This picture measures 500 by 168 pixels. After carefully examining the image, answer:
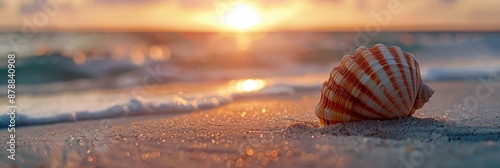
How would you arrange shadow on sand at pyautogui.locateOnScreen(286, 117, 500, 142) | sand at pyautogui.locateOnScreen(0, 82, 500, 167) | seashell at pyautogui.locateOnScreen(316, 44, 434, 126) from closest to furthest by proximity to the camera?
sand at pyautogui.locateOnScreen(0, 82, 500, 167) < shadow on sand at pyautogui.locateOnScreen(286, 117, 500, 142) < seashell at pyautogui.locateOnScreen(316, 44, 434, 126)

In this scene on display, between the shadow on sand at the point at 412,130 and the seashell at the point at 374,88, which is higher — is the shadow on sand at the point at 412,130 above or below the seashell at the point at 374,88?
below

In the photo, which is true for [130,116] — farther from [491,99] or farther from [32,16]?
[491,99]

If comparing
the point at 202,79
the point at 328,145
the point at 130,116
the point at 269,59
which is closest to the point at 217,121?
the point at 130,116

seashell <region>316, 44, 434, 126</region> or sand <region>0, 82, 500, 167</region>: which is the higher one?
seashell <region>316, 44, 434, 126</region>

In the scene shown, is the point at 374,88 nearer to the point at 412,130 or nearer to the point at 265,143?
the point at 412,130

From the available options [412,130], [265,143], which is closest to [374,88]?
[412,130]

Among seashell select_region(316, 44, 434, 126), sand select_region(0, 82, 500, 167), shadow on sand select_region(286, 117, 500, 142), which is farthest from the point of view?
seashell select_region(316, 44, 434, 126)
